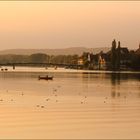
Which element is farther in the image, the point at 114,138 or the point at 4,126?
the point at 4,126

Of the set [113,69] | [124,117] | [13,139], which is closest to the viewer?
[13,139]

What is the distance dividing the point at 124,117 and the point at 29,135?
7.22m

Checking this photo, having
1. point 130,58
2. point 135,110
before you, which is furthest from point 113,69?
point 135,110

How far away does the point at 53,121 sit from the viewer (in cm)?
2123

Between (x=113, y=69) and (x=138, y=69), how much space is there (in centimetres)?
1839

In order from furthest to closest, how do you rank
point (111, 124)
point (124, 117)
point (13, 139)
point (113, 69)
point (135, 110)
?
1. point (113, 69)
2. point (135, 110)
3. point (124, 117)
4. point (111, 124)
5. point (13, 139)

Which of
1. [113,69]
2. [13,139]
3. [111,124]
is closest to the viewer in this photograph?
[13,139]

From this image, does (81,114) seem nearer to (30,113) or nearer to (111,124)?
(30,113)

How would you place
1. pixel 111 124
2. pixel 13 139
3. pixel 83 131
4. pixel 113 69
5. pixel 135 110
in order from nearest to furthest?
pixel 13 139 → pixel 83 131 → pixel 111 124 → pixel 135 110 → pixel 113 69

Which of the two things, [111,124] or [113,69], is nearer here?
[111,124]

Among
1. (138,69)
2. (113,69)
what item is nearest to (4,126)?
(138,69)

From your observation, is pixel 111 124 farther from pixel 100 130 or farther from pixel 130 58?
pixel 130 58

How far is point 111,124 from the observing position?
20469mm

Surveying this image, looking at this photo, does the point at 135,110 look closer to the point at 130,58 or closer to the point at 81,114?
the point at 81,114
